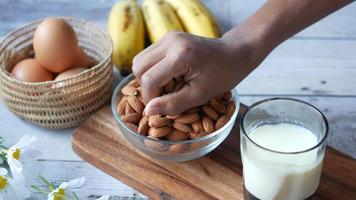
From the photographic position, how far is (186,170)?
36.9 inches

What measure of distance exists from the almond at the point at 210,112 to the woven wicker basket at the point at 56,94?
24cm

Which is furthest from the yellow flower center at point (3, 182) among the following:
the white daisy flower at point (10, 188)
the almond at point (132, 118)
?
the almond at point (132, 118)

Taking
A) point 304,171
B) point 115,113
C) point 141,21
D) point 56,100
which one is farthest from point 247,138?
point 141,21

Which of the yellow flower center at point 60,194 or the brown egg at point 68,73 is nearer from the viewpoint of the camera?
the yellow flower center at point 60,194

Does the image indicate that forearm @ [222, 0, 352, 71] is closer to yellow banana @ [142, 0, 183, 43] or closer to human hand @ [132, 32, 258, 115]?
human hand @ [132, 32, 258, 115]

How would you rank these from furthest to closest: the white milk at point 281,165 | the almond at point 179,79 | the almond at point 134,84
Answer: the almond at point 134,84
the almond at point 179,79
the white milk at point 281,165

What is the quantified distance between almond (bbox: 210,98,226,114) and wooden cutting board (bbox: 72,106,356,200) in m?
0.08

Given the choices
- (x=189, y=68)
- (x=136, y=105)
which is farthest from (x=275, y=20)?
(x=136, y=105)

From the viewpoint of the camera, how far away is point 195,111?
896mm

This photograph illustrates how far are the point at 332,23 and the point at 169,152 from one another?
1.92 feet

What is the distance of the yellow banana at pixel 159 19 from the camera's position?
3.91 feet

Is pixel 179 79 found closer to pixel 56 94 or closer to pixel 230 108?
pixel 230 108

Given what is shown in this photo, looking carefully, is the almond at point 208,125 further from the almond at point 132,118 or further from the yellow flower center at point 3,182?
the yellow flower center at point 3,182

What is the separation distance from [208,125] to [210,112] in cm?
2
